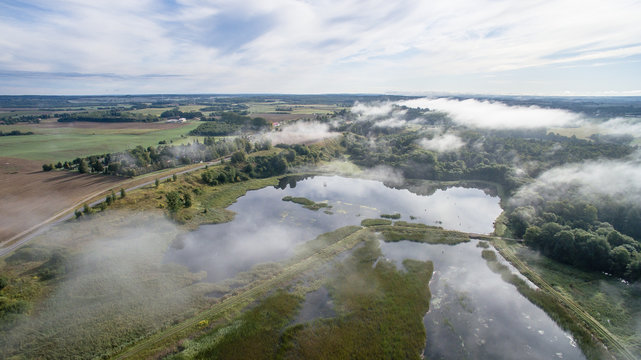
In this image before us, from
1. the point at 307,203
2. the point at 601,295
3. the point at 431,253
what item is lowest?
the point at 601,295

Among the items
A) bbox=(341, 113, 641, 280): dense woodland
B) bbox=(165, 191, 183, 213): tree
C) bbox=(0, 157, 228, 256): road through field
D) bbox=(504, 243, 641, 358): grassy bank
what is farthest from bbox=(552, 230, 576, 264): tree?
bbox=(0, 157, 228, 256): road through field

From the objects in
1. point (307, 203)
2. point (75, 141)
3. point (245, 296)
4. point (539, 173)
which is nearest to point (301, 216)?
point (307, 203)

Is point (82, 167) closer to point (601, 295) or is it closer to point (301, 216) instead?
point (301, 216)

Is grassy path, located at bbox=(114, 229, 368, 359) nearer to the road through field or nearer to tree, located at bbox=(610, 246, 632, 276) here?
the road through field

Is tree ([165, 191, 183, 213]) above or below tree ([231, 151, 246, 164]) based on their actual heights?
below

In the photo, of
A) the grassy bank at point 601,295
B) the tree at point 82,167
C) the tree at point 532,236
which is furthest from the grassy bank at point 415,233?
the tree at point 82,167

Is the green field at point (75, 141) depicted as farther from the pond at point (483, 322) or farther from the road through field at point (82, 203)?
the pond at point (483, 322)
